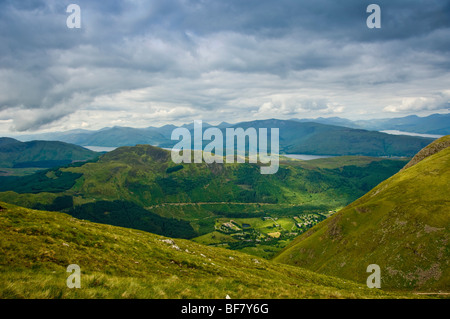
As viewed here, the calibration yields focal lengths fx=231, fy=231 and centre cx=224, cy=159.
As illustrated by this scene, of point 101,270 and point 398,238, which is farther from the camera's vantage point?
point 398,238

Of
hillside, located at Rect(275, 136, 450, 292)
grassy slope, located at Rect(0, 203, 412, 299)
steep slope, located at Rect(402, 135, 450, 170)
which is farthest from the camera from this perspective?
steep slope, located at Rect(402, 135, 450, 170)

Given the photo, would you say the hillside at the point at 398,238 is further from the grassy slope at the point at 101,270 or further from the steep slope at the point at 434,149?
the grassy slope at the point at 101,270

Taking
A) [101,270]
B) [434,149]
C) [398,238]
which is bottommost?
[398,238]

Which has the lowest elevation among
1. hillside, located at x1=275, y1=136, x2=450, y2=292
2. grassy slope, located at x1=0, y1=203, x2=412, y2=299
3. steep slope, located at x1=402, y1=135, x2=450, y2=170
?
hillside, located at x1=275, y1=136, x2=450, y2=292

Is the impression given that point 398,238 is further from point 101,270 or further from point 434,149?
point 434,149

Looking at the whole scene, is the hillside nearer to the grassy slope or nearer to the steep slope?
the steep slope

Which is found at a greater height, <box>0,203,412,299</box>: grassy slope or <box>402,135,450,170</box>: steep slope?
<box>402,135,450,170</box>: steep slope

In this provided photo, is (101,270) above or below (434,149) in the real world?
below

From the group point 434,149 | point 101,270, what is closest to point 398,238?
point 101,270

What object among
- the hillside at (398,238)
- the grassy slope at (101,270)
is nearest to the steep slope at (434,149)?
the hillside at (398,238)

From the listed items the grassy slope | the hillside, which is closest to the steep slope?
the hillside
